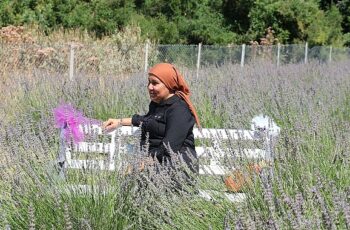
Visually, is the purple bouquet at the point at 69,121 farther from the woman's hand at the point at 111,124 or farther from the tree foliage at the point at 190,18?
the tree foliage at the point at 190,18

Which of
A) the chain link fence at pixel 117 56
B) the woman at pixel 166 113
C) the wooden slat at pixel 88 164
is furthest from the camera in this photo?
the chain link fence at pixel 117 56

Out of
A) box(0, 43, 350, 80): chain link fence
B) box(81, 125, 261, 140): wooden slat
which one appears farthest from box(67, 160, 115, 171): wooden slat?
box(0, 43, 350, 80): chain link fence

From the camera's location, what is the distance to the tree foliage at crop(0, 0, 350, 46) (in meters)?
19.8

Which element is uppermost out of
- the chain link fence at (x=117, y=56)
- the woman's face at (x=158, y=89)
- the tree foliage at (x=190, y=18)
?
the woman's face at (x=158, y=89)

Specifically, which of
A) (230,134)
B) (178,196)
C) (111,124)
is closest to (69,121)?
(111,124)

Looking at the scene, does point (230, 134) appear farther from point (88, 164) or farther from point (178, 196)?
point (88, 164)

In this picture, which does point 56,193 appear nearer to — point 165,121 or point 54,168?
point 54,168

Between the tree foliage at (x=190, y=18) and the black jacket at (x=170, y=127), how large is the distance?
14238 millimetres

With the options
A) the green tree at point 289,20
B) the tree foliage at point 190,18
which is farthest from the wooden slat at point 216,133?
the green tree at point 289,20

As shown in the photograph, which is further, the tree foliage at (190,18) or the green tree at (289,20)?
the green tree at (289,20)

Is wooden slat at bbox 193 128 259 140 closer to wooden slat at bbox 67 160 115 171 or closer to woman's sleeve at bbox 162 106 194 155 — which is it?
woman's sleeve at bbox 162 106 194 155

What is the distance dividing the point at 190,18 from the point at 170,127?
18418 mm

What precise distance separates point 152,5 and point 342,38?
28.1 feet

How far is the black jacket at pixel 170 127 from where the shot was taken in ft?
14.1
